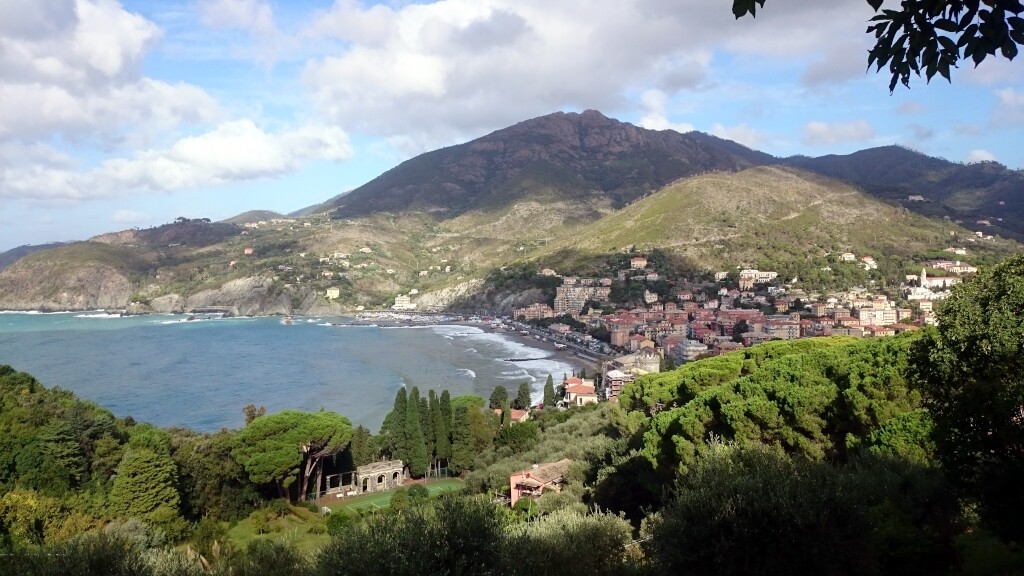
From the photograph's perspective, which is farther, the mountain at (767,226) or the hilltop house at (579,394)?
the mountain at (767,226)

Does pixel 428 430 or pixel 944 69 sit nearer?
pixel 944 69

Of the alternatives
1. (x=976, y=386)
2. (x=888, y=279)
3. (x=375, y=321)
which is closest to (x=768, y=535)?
(x=976, y=386)

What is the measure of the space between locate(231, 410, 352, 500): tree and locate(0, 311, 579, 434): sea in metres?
9.72

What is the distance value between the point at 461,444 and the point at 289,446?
25.3 feet

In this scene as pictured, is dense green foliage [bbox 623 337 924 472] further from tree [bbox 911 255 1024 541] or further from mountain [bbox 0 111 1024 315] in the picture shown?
mountain [bbox 0 111 1024 315]

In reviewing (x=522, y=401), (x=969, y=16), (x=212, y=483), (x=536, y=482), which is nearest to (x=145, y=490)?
(x=212, y=483)

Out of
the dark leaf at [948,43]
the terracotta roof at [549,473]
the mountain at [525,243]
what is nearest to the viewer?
the dark leaf at [948,43]

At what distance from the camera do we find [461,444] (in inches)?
1030

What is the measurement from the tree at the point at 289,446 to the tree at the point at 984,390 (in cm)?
1910

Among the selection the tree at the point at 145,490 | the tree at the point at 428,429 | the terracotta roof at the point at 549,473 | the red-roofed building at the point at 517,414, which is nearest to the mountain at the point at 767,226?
the red-roofed building at the point at 517,414

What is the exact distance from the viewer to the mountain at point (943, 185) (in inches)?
3779

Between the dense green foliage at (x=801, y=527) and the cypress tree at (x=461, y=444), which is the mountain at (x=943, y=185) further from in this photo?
the dense green foliage at (x=801, y=527)

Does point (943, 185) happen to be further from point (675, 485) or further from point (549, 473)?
point (675, 485)

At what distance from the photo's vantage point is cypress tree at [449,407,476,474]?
84.4 feet
